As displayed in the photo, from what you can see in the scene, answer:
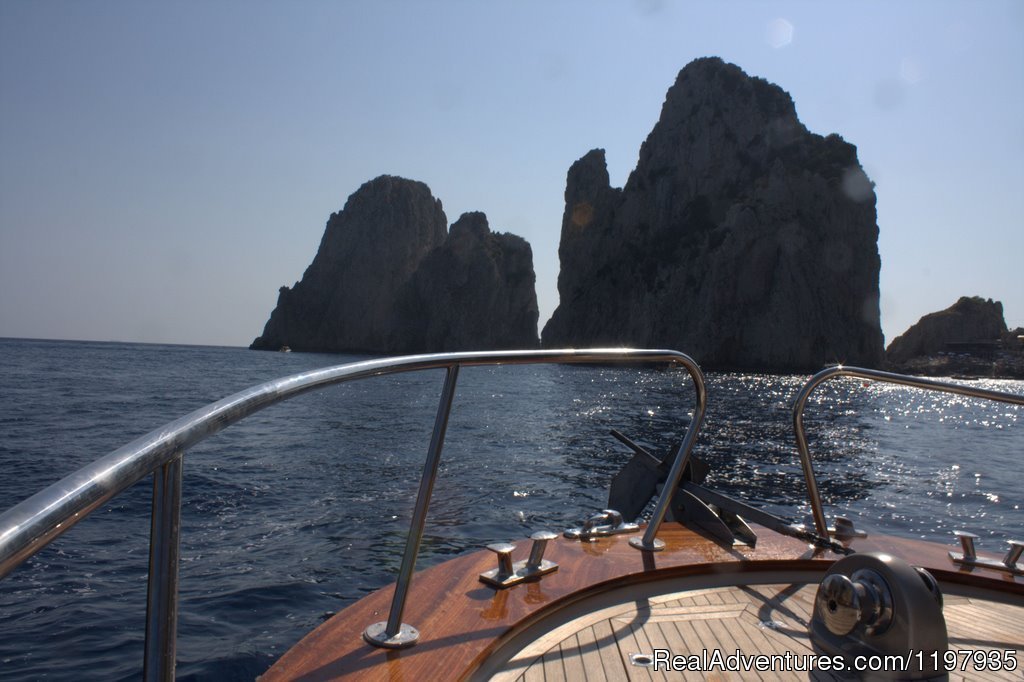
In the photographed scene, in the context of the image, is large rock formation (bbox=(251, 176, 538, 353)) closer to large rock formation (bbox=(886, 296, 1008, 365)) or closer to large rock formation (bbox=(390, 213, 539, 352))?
large rock formation (bbox=(390, 213, 539, 352))

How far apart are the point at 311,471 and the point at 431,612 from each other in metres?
12.0

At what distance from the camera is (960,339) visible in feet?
340

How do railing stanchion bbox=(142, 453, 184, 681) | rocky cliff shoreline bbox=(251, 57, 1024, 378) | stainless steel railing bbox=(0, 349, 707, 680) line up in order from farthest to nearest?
rocky cliff shoreline bbox=(251, 57, 1024, 378) → railing stanchion bbox=(142, 453, 184, 681) → stainless steel railing bbox=(0, 349, 707, 680)

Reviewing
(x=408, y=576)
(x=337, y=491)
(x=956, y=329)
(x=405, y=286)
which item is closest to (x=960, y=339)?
(x=956, y=329)

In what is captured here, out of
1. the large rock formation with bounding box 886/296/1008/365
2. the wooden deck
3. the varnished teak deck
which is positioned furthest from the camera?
the large rock formation with bounding box 886/296/1008/365

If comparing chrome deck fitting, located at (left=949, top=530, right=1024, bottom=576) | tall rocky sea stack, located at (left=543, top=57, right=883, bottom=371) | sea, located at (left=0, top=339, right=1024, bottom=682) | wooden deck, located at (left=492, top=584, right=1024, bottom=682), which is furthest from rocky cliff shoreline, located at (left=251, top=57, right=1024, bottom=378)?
wooden deck, located at (left=492, top=584, right=1024, bottom=682)

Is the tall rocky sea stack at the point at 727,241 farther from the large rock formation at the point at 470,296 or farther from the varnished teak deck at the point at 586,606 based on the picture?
the varnished teak deck at the point at 586,606

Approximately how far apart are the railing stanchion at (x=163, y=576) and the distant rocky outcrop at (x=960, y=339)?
102 meters

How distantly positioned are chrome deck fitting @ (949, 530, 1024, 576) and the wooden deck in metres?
0.32

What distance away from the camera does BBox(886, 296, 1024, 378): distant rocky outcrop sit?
92.5 meters

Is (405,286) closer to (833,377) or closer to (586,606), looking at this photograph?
(833,377)

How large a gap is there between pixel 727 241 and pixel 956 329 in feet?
169

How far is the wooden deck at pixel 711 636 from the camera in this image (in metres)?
2.24

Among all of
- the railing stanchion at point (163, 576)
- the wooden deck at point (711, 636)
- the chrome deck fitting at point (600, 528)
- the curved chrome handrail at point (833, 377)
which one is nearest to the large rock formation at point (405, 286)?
the chrome deck fitting at point (600, 528)
